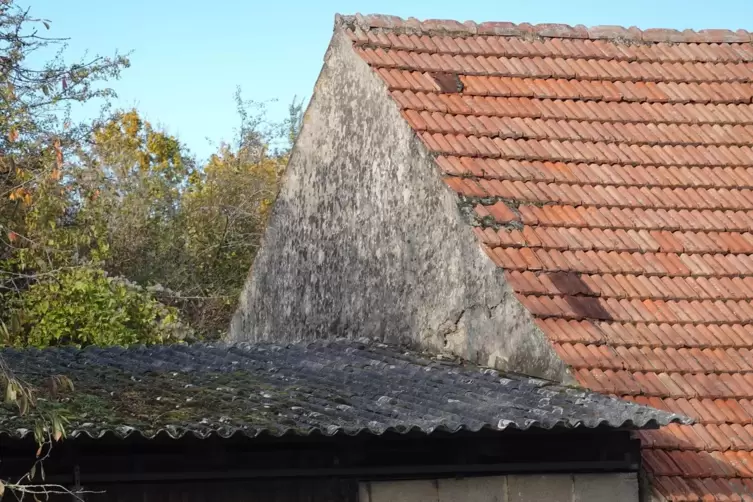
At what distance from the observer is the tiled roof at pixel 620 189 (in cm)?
863

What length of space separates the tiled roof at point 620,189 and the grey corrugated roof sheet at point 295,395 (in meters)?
0.79

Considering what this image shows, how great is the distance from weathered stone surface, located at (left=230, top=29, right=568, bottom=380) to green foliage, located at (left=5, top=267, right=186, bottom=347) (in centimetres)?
398

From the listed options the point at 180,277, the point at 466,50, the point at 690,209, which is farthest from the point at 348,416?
the point at 180,277

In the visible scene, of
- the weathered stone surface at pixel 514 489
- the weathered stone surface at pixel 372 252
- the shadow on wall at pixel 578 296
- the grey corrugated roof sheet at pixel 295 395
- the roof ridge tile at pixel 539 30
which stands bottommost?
the weathered stone surface at pixel 514 489

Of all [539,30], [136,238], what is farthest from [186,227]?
[539,30]

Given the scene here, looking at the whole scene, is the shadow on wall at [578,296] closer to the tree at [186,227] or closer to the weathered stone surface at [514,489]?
the weathered stone surface at [514,489]

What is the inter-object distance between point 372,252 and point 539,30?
2781mm

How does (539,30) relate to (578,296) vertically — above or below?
above

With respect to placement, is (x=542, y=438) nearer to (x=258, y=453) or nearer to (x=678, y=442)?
(x=678, y=442)

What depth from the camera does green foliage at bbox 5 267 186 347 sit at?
56.1 ft

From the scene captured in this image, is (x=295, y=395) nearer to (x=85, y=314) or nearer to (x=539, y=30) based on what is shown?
(x=539, y=30)

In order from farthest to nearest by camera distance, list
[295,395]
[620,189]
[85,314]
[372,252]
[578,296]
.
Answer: [85,314]
[372,252]
[620,189]
[578,296]
[295,395]

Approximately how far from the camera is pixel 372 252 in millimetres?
11102

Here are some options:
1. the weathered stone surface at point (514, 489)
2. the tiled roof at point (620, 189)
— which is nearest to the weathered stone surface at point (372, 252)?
the tiled roof at point (620, 189)
